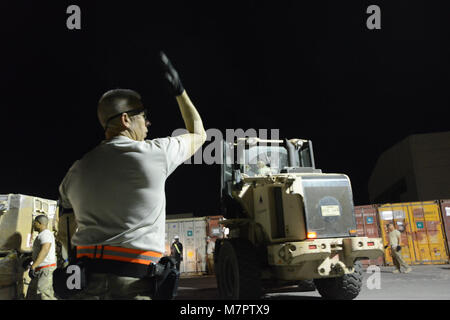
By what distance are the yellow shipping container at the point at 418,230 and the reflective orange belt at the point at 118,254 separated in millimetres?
16183

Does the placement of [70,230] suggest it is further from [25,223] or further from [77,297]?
[25,223]

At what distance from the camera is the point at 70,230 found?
1892 millimetres

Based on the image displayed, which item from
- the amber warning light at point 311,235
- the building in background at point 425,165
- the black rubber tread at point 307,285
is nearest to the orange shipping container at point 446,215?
the black rubber tread at point 307,285

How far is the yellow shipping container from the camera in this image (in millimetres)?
14914

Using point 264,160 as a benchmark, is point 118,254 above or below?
below

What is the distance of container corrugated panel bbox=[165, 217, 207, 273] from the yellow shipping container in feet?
28.7

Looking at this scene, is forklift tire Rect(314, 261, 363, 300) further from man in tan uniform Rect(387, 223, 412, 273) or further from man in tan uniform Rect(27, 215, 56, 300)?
man in tan uniform Rect(387, 223, 412, 273)

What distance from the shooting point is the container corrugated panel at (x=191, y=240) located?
17109 millimetres

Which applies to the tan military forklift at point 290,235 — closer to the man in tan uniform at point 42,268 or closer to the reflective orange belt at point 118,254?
the man in tan uniform at point 42,268

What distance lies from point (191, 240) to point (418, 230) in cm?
1082

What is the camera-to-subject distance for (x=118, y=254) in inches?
60.8

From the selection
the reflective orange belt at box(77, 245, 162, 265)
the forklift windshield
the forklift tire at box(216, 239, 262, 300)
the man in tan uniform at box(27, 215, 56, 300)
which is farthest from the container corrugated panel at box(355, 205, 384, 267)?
the reflective orange belt at box(77, 245, 162, 265)

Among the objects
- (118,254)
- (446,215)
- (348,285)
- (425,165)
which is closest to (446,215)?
(446,215)

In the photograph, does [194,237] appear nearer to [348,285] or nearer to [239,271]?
[348,285]
